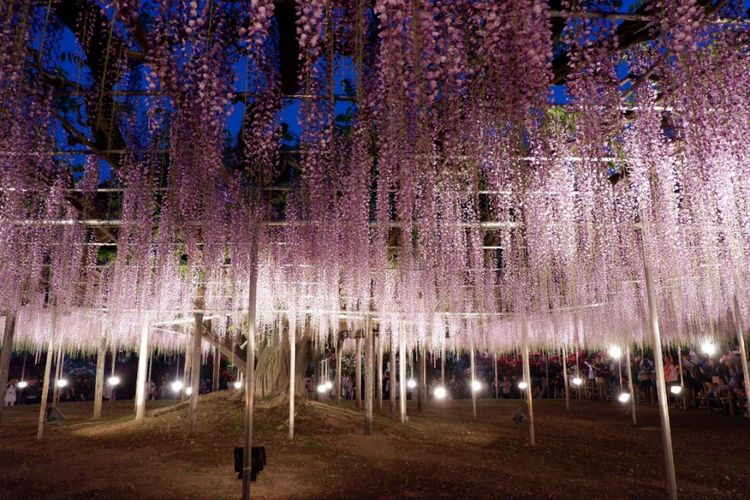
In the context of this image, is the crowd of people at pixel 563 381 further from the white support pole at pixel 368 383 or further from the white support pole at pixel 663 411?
the white support pole at pixel 663 411

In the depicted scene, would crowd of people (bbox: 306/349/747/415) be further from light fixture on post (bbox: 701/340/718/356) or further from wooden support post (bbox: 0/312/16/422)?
wooden support post (bbox: 0/312/16/422)

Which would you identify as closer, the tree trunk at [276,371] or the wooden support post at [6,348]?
the wooden support post at [6,348]

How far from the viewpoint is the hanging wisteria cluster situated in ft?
12.3

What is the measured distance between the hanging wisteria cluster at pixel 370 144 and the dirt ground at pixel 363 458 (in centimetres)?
264

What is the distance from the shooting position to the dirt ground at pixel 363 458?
6.19 meters

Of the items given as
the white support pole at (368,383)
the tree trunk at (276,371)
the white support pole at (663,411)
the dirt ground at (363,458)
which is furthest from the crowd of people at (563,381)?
the white support pole at (663,411)

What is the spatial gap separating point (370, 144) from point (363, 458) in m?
5.15

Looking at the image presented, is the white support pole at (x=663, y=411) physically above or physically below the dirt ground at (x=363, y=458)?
above

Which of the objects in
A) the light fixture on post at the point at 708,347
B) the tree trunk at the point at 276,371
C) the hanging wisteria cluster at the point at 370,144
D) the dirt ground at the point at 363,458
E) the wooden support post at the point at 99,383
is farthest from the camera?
the light fixture on post at the point at 708,347

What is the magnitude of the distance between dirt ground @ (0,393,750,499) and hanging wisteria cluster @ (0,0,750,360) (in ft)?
8.65

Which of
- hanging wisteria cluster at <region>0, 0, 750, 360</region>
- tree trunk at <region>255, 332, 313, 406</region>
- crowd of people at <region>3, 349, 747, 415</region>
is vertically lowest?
crowd of people at <region>3, 349, 747, 415</region>

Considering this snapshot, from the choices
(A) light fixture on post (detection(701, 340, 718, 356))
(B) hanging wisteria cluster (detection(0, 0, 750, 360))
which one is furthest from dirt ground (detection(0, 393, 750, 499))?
(A) light fixture on post (detection(701, 340, 718, 356))

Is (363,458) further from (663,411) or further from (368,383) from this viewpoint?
(663,411)

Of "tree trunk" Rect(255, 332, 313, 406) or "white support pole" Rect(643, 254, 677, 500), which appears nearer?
"white support pole" Rect(643, 254, 677, 500)
